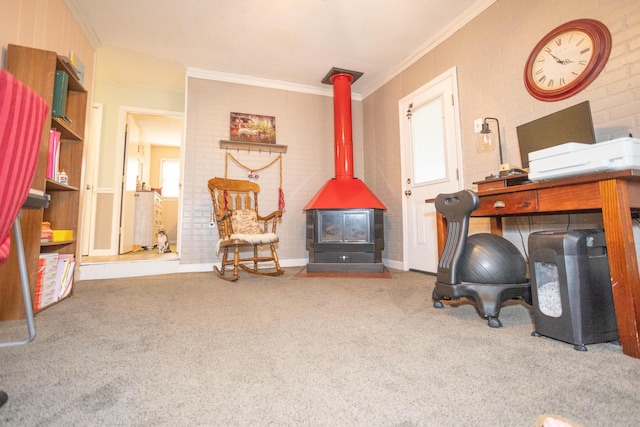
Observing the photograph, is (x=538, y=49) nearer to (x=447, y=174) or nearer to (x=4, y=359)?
(x=447, y=174)

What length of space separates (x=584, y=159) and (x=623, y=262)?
44 cm

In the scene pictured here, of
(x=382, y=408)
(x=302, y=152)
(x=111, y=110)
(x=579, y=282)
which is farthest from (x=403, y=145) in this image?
(x=111, y=110)

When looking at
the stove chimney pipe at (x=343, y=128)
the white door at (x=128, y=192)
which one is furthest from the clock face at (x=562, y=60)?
the white door at (x=128, y=192)

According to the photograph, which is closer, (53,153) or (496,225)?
(53,153)

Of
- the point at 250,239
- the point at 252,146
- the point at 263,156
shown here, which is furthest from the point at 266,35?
the point at 250,239

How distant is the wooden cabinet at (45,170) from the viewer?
65.2 inches

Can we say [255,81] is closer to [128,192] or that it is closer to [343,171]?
[343,171]

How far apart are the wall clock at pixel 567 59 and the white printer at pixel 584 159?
962 mm

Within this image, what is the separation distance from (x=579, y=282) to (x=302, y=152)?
341 cm

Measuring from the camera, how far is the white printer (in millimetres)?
1162

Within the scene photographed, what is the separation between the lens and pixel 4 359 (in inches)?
42.5

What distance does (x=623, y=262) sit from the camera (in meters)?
1.14

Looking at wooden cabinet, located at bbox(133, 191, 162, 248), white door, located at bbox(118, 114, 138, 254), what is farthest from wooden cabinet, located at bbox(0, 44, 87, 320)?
wooden cabinet, located at bbox(133, 191, 162, 248)

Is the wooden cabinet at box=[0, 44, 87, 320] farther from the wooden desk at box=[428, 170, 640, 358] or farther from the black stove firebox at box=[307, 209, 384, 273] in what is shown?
the wooden desk at box=[428, 170, 640, 358]
